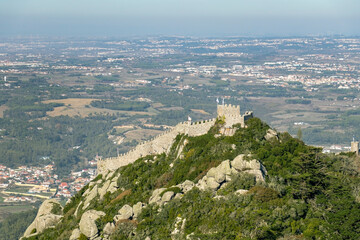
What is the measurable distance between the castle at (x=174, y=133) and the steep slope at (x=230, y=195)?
2.88 feet

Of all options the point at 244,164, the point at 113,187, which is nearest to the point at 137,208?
the point at 244,164

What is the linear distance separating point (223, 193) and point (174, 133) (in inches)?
628

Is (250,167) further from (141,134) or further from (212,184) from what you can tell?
(141,134)

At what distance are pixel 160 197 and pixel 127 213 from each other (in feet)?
8.05

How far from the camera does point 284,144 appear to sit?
43.1 meters

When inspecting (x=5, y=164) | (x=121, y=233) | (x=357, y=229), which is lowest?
(x=5, y=164)

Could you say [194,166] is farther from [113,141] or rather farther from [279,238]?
[113,141]

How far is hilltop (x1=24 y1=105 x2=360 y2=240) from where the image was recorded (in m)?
32.8

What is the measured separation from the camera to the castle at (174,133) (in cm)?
4732

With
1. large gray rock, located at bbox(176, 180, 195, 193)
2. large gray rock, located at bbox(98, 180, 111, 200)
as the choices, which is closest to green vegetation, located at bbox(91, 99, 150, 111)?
large gray rock, located at bbox(98, 180, 111, 200)

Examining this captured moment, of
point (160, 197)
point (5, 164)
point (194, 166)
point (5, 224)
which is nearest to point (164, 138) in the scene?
point (194, 166)

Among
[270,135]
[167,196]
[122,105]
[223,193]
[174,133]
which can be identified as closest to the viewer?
[223,193]

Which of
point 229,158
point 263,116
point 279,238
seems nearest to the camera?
point 279,238

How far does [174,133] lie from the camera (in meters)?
51.7
